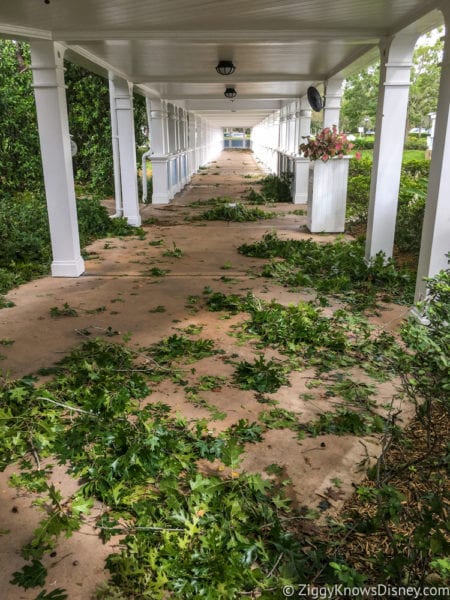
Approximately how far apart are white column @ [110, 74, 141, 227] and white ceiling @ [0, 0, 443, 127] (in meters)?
1.18

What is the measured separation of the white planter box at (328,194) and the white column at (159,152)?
234 inches

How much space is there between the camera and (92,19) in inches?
238

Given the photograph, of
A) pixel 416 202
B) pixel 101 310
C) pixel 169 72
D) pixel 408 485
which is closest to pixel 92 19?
pixel 101 310

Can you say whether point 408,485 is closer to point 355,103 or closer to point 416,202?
point 416,202

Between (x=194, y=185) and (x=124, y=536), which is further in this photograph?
(x=194, y=185)

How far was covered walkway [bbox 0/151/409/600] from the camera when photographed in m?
2.82

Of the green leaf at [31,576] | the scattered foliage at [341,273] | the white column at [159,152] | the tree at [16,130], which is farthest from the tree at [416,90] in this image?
the green leaf at [31,576]

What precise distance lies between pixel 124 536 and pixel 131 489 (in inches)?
12.2

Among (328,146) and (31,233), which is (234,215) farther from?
(31,233)

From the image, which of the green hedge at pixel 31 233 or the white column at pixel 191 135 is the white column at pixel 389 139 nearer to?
the green hedge at pixel 31 233

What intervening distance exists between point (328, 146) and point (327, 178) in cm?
65

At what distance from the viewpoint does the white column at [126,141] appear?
36.2ft

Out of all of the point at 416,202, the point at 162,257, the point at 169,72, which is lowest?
the point at 162,257

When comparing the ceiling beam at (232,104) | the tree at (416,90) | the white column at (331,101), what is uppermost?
the tree at (416,90)
